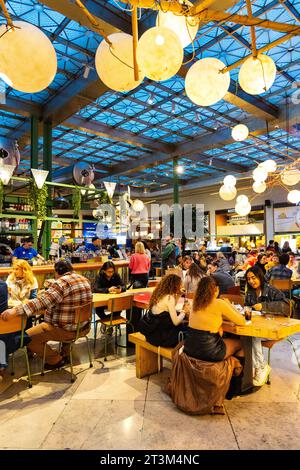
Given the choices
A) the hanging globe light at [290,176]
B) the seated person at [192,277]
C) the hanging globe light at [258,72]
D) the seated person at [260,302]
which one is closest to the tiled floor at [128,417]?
the seated person at [260,302]

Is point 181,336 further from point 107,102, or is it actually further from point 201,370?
point 107,102

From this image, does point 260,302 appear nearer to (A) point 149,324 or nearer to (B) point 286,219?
(A) point 149,324

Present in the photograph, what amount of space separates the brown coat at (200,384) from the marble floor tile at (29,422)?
109 centimetres

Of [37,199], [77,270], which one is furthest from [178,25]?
[37,199]

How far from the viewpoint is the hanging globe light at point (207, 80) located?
7.43ft

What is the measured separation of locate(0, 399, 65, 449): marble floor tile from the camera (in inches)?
87.6

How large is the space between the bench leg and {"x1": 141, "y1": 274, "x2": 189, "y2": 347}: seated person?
9.8 inches

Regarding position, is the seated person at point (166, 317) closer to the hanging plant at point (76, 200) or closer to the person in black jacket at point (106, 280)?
the person in black jacket at point (106, 280)

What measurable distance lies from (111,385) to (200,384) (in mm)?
1090

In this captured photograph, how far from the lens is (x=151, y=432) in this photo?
232 cm

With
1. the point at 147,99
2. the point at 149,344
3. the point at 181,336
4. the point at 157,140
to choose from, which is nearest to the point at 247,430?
the point at 181,336

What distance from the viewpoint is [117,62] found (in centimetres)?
199

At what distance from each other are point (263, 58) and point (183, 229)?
1274 cm

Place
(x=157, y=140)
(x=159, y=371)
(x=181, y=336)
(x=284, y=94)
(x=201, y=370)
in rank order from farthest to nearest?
1. (x=157, y=140)
2. (x=284, y=94)
3. (x=159, y=371)
4. (x=181, y=336)
5. (x=201, y=370)
